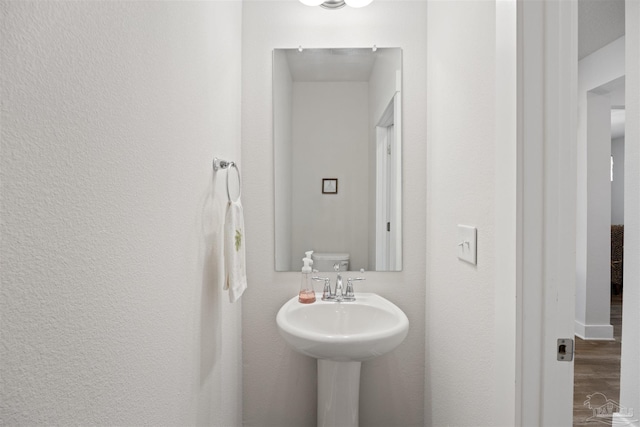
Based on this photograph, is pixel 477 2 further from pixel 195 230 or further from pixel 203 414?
pixel 203 414

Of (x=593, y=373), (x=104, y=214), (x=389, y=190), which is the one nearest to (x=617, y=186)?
(x=593, y=373)

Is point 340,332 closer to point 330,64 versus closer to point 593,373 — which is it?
point 330,64

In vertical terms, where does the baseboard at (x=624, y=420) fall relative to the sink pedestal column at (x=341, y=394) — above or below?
below

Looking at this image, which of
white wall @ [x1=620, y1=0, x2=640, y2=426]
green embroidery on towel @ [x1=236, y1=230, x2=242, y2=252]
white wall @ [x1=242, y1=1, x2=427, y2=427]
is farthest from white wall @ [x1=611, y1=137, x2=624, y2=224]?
green embroidery on towel @ [x1=236, y1=230, x2=242, y2=252]

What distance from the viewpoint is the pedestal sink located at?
1250mm

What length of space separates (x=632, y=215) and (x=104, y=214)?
7.21 feet

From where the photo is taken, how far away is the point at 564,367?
0.84 metres

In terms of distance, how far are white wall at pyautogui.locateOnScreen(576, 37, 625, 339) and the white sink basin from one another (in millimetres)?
2296

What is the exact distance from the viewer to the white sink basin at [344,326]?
47.4 inches

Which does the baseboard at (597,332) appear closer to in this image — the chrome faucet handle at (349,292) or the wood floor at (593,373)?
the wood floor at (593,373)

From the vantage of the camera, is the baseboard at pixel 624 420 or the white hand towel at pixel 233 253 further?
the baseboard at pixel 624 420

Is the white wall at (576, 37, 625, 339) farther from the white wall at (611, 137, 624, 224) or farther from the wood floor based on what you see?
the white wall at (611, 137, 624, 224)

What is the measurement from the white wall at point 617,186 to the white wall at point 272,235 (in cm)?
529

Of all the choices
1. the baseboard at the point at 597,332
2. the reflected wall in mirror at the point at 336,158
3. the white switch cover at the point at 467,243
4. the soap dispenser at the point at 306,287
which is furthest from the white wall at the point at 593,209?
the soap dispenser at the point at 306,287
